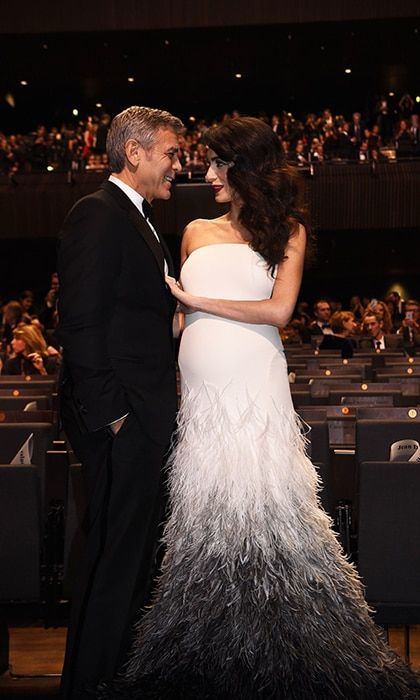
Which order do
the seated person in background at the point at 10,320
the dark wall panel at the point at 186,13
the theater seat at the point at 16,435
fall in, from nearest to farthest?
the theater seat at the point at 16,435 < the seated person in background at the point at 10,320 < the dark wall panel at the point at 186,13

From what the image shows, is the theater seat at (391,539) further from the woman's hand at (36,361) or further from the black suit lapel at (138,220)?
the woman's hand at (36,361)

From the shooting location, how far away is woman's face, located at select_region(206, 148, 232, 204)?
3371 millimetres

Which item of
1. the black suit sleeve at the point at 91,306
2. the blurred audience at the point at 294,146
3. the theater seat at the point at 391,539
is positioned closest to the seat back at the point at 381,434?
the theater seat at the point at 391,539

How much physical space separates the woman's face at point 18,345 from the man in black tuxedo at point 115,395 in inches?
299

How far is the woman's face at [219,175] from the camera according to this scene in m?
3.37

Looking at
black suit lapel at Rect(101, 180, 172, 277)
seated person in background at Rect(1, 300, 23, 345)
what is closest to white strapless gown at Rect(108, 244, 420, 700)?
black suit lapel at Rect(101, 180, 172, 277)

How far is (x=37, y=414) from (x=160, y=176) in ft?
10.6

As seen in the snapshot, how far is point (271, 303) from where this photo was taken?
130 inches

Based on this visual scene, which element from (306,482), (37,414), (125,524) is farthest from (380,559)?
(37,414)

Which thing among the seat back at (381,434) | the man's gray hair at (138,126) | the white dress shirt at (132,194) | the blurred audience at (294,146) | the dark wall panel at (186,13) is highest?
the dark wall panel at (186,13)

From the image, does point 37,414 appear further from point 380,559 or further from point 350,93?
point 350,93

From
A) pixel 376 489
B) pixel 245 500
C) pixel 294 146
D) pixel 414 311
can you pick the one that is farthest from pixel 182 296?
pixel 294 146

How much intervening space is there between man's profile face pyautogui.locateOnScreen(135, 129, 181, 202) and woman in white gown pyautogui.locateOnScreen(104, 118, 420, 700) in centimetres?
15

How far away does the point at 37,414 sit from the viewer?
650 cm
